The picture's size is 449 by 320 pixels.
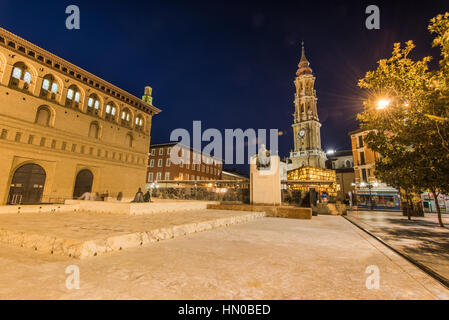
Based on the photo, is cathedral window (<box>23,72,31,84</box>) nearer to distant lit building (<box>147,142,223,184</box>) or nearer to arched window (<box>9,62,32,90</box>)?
arched window (<box>9,62,32,90</box>)

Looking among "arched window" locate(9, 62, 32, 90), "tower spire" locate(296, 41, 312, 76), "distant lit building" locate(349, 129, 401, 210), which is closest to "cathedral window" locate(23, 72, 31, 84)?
"arched window" locate(9, 62, 32, 90)

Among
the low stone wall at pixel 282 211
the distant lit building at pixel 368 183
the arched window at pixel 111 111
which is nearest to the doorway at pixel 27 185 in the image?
the arched window at pixel 111 111

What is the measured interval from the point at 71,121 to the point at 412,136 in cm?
3121

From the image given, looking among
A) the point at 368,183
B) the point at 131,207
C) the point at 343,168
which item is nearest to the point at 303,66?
the point at 343,168

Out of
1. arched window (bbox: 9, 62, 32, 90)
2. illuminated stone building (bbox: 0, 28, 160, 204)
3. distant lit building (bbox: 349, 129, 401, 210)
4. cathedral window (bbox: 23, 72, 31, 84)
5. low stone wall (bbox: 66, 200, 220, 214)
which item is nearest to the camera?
low stone wall (bbox: 66, 200, 220, 214)

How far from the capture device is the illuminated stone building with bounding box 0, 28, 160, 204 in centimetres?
1925

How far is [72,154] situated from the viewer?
23.5m

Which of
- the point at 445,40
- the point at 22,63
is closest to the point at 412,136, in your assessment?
the point at 445,40

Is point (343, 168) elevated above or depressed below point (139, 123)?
below

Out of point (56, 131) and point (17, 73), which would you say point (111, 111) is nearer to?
point (56, 131)

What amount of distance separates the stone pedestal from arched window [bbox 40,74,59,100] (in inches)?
1015

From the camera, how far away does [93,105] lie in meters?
26.7

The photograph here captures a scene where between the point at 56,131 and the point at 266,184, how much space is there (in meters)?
25.0

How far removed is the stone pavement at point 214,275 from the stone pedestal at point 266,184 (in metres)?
7.89
